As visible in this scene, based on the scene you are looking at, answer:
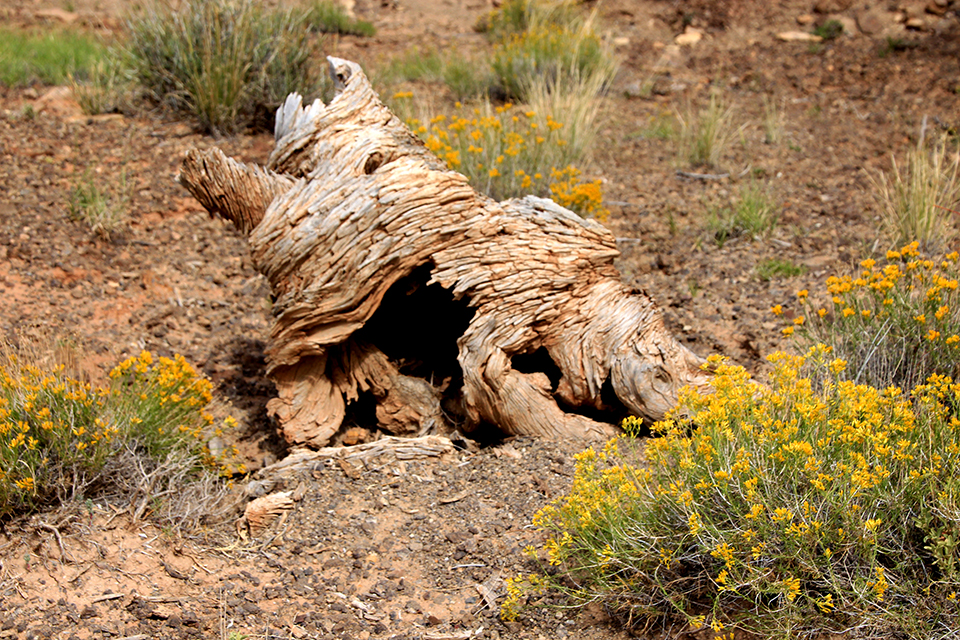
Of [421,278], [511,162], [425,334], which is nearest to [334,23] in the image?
[511,162]

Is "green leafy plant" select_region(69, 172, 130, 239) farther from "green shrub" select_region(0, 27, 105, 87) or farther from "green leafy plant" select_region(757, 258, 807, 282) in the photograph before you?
"green leafy plant" select_region(757, 258, 807, 282)

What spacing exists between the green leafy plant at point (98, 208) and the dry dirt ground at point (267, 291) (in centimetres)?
9

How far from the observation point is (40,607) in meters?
2.93

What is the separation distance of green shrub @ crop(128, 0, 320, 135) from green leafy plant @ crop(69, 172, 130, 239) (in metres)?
1.34

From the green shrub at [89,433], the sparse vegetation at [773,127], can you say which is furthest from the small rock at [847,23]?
the green shrub at [89,433]

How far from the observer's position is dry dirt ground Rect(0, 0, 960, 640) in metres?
3.08

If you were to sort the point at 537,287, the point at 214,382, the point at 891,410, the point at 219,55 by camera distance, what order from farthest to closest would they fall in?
the point at 219,55, the point at 214,382, the point at 537,287, the point at 891,410

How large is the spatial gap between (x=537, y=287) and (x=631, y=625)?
1.74 m

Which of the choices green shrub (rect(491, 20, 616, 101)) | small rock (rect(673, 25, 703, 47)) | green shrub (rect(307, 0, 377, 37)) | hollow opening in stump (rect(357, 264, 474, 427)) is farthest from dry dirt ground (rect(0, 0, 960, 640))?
hollow opening in stump (rect(357, 264, 474, 427))

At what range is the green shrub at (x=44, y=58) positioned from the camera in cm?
815

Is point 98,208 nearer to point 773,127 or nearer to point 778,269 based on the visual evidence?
point 778,269

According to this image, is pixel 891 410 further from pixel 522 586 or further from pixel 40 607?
pixel 40 607

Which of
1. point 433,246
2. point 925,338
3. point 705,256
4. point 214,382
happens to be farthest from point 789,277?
point 214,382

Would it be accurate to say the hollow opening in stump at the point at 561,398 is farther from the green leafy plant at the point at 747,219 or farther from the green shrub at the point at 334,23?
the green shrub at the point at 334,23
